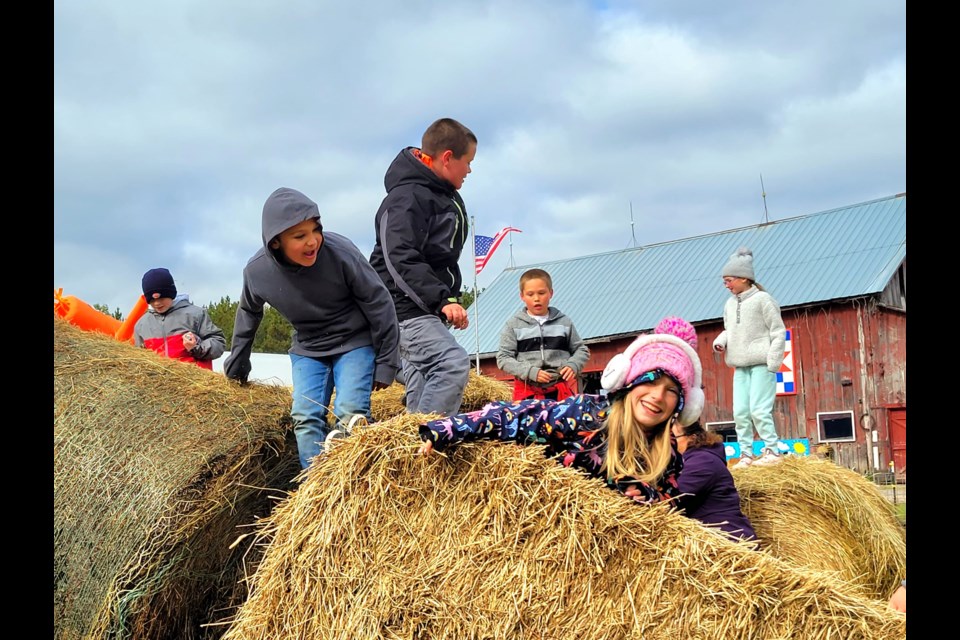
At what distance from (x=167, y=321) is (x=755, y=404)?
16.9 ft

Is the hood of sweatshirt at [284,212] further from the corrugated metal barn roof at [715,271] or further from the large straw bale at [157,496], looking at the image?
the corrugated metal barn roof at [715,271]

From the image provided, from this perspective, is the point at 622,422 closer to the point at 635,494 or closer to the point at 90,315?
the point at 635,494

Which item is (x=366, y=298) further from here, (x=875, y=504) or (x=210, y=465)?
(x=875, y=504)

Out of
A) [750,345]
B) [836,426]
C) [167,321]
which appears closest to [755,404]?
[750,345]

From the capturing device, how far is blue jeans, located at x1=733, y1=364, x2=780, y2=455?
7.97m

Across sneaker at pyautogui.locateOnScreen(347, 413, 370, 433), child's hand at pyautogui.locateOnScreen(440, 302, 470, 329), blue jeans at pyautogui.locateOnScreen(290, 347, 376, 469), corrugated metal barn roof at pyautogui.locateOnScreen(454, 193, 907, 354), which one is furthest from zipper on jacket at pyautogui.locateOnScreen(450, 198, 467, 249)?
corrugated metal barn roof at pyautogui.locateOnScreen(454, 193, 907, 354)

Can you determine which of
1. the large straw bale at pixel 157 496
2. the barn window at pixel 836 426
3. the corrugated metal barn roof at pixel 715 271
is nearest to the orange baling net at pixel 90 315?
the large straw bale at pixel 157 496

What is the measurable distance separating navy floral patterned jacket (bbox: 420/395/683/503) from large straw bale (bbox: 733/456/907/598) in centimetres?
163

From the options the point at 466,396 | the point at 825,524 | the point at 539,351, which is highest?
the point at 539,351

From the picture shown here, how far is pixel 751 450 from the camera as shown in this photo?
847 centimetres

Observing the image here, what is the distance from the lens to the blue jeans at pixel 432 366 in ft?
17.2

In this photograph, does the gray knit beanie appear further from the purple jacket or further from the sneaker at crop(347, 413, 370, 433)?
the sneaker at crop(347, 413, 370, 433)

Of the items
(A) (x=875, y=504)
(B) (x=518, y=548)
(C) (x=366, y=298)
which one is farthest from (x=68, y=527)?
(A) (x=875, y=504)

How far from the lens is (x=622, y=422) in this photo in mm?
3816
